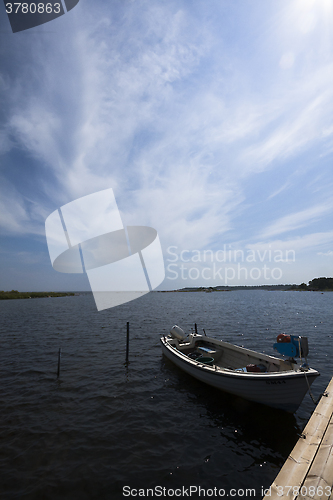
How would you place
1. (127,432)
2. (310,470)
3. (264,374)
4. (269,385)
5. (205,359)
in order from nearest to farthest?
(310,470), (127,432), (269,385), (264,374), (205,359)

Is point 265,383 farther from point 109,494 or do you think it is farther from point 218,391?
point 109,494

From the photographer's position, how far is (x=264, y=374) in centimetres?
1028

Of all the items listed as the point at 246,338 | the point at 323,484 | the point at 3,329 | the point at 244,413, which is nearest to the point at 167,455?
the point at 244,413

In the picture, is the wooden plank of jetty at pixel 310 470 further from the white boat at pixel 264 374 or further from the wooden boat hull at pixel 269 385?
the white boat at pixel 264 374

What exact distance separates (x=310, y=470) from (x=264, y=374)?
4770 millimetres

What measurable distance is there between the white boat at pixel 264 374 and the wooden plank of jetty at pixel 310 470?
205 cm

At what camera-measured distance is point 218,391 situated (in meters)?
13.1

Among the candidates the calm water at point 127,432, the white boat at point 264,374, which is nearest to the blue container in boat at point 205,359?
the white boat at point 264,374

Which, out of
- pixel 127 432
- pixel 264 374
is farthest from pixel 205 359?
pixel 127 432

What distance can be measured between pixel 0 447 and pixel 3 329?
98.4 ft

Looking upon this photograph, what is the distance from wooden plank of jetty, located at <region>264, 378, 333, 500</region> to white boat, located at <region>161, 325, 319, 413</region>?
205cm

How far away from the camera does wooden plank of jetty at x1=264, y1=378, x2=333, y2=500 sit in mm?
4949

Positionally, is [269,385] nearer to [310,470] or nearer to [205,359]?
[310,470]

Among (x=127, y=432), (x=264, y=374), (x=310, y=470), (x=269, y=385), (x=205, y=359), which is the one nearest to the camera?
(x=310, y=470)
